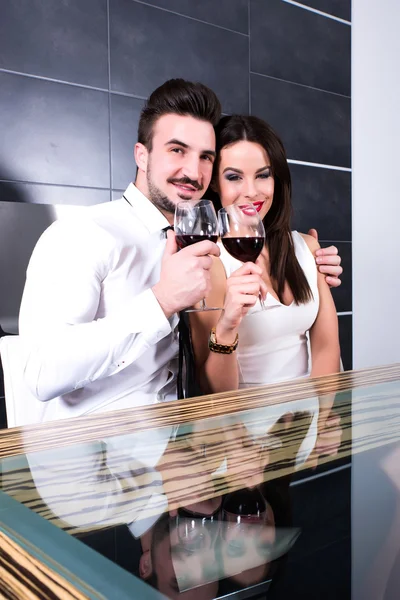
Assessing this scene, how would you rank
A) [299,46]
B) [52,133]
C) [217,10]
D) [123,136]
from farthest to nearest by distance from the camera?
[299,46]
[217,10]
[123,136]
[52,133]

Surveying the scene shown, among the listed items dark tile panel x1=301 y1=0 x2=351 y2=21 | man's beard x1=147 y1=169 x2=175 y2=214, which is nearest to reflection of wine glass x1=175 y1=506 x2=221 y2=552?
man's beard x1=147 y1=169 x2=175 y2=214

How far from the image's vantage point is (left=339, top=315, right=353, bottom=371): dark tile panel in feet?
13.1

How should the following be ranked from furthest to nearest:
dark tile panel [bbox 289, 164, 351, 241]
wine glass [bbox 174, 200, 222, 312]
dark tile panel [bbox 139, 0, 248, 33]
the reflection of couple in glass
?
1. dark tile panel [bbox 289, 164, 351, 241]
2. dark tile panel [bbox 139, 0, 248, 33]
3. wine glass [bbox 174, 200, 222, 312]
4. the reflection of couple in glass

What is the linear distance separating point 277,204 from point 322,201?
1676mm

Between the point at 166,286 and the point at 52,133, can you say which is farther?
the point at 52,133

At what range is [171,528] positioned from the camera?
347 mm

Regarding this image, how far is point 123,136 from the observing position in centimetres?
290

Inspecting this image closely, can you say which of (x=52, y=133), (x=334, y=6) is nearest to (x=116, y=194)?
(x=52, y=133)

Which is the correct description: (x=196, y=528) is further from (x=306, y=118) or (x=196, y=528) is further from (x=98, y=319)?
(x=306, y=118)

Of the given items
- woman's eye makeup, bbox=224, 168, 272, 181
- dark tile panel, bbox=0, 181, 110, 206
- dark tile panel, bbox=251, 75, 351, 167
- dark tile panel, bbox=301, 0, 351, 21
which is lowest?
woman's eye makeup, bbox=224, 168, 272, 181

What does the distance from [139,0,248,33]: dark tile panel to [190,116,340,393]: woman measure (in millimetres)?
1222

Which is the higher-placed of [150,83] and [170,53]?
[170,53]

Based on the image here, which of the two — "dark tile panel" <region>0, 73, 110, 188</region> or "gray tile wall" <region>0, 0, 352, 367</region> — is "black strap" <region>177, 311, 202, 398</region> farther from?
"dark tile panel" <region>0, 73, 110, 188</region>

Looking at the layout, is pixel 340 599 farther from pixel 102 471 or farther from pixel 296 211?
pixel 296 211
